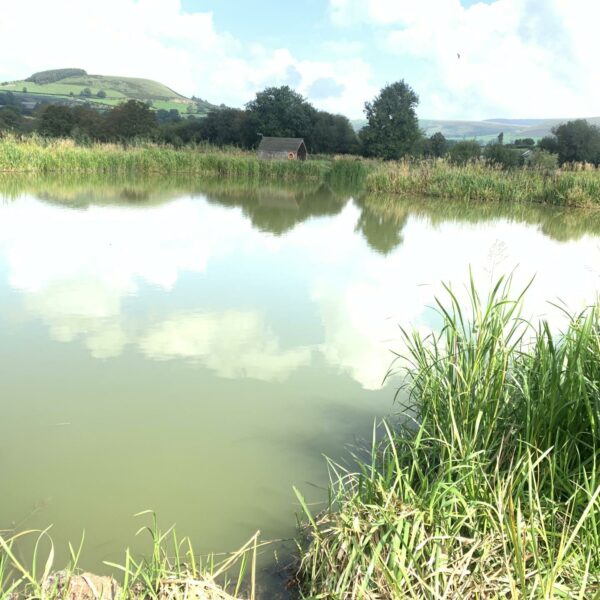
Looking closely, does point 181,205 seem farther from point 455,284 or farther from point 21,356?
point 21,356

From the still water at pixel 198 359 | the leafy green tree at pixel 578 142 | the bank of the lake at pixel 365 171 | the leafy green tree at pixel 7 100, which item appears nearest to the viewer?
the still water at pixel 198 359

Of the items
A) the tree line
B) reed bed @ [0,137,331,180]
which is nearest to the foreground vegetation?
reed bed @ [0,137,331,180]

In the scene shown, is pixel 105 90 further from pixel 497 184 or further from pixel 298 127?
pixel 497 184

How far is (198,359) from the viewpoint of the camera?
3812mm

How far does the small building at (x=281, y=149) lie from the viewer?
34750mm

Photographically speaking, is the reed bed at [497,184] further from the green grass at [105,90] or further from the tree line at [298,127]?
the green grass at [105,90]

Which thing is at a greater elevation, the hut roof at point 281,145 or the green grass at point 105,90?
the green grass at point 105,90

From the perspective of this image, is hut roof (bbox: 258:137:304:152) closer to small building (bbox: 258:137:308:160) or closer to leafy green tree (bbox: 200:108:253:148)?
small building (bbox: 258:137:308:160)

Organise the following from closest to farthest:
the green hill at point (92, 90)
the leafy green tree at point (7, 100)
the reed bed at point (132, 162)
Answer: the reed bed at point (132, 162), the leafy green tree at point (7, 100), the green hill at point (92, 90)

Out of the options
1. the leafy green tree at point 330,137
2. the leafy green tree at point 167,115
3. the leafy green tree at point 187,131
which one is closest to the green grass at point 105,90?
the leafy green tree at point 167,115

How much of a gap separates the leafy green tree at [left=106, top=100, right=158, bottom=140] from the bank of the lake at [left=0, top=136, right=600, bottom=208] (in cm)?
1517

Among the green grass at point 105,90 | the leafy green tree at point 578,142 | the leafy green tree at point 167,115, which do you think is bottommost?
the leafy green tree at point 578,142

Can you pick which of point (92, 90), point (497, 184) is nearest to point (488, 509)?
point (497, 184)

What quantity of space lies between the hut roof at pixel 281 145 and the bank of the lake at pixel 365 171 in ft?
33.5
